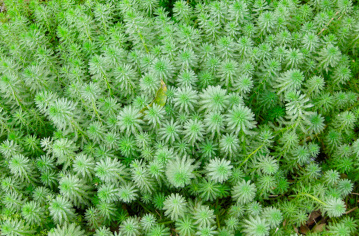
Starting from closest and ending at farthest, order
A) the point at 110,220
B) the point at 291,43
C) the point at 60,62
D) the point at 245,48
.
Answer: the point at 110,220
the point at 245,48
the point at 291,43
the point at 60,62

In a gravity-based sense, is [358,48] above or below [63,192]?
above

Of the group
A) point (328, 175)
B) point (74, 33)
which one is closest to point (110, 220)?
point (328, 175)

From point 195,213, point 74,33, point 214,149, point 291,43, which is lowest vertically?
point 195,213

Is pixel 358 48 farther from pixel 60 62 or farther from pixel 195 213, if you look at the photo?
pixel 60 62

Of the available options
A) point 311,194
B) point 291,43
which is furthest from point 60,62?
point 311,194

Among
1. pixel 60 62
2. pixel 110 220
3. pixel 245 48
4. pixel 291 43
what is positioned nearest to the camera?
pixel 110 220

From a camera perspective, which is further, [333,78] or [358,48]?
[358,48]
